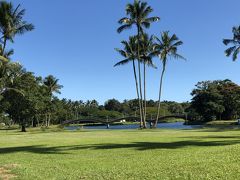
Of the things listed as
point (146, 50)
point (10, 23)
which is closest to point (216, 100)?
point (146, 50)

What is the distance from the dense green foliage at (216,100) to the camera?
346 feet

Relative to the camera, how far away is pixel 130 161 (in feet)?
53.4

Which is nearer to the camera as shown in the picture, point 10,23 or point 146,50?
point 10,23

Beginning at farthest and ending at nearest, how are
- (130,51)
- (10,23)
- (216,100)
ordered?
(216,100) → (130,51) → (10,23)

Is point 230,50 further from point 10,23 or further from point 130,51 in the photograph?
point 10,23

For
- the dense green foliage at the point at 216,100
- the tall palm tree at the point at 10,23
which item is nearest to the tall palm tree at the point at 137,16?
the tall palm tree at the point at 10,23

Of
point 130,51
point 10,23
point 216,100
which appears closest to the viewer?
point 10,23

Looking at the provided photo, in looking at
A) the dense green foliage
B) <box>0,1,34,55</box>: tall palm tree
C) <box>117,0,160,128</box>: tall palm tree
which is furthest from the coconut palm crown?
the dense green foliage

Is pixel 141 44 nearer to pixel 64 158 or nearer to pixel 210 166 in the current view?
pixel 64 158

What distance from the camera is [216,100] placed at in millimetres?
106062

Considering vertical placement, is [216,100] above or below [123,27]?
below

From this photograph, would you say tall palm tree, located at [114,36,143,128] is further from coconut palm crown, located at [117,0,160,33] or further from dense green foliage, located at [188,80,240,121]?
dense green foliage, located at [188,80,240,121]

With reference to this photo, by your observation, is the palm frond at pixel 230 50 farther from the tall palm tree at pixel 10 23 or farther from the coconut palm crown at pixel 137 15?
the tall palm tree at pixel 10 23

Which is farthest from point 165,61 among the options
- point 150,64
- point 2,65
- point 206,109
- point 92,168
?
point 92,168
